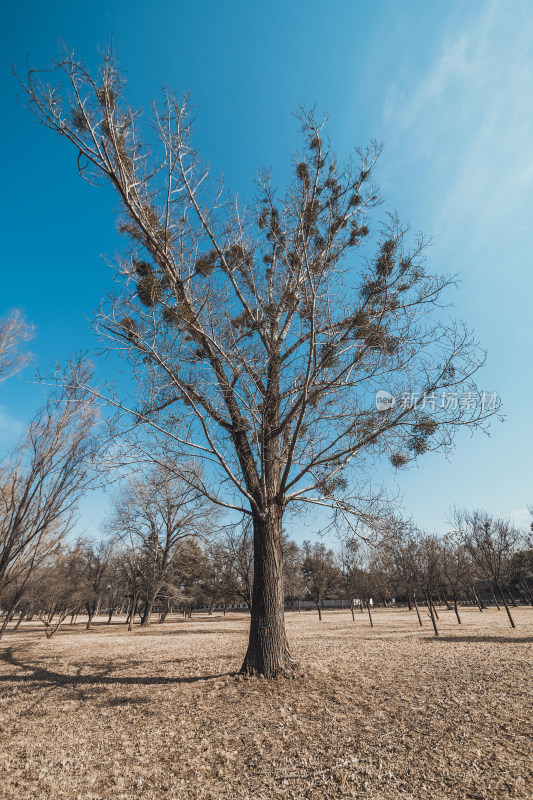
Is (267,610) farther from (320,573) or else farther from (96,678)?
(320,573)

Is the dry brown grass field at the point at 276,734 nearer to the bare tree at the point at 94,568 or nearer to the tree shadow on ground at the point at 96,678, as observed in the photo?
the tree shadow on ground at the point at 96,678

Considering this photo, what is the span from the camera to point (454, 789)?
109 inches

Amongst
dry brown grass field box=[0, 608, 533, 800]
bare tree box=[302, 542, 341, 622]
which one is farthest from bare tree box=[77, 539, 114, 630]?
dry brown grass field box=[0, 608, 533, 800]

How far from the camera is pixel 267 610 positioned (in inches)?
236

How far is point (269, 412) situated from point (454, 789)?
516cm

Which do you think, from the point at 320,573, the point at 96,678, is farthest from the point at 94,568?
the point at 96,678

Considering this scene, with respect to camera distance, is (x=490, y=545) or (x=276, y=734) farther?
(x=490, y=545)

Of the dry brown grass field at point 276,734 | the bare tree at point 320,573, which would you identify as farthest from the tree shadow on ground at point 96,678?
the bare tree at point 320,573

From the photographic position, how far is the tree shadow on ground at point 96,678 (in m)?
6.05

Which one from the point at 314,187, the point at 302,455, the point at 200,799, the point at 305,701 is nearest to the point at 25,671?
the point at 305,701

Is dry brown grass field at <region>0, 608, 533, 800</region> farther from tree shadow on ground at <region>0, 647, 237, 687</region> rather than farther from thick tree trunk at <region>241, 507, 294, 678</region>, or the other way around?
thick tree trunk at <region>241, 507, 294, 678</region>

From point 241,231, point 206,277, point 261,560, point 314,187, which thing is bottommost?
point 261,560

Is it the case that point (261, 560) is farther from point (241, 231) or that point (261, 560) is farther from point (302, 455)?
point (241, 231)

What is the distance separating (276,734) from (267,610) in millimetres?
2161
